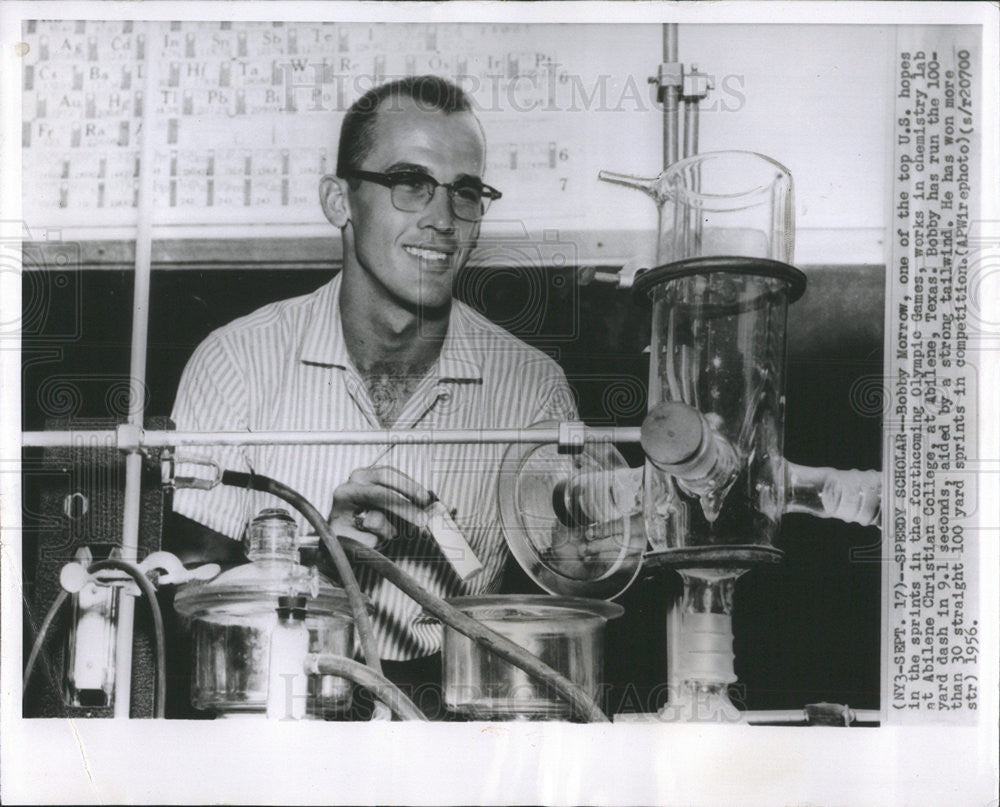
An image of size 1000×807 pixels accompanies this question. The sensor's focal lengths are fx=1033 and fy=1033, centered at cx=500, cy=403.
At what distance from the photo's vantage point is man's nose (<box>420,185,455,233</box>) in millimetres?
958

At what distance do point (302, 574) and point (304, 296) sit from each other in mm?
258

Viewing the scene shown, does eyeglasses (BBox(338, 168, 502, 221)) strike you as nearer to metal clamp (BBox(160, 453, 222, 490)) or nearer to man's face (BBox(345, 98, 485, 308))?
man's face (BBox(345, 98, 485, 308))

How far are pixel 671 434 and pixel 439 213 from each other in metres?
0.30

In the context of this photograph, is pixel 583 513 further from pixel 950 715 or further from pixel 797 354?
pixel 950 715

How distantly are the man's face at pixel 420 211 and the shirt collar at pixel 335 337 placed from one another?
1.2 inches

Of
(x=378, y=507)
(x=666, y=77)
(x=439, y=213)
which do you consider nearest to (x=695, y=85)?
(x=666, y=77)

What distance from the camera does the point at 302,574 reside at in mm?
941

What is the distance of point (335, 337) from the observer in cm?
97

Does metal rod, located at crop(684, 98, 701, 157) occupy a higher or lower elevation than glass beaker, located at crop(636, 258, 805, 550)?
higher

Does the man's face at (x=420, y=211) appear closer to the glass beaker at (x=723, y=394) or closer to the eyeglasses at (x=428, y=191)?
the eyeglasses at (x=428, y=191)

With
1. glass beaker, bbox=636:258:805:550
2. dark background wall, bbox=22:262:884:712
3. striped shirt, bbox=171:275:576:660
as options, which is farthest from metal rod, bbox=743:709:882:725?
striped shirt, bbox=171:275:576:660

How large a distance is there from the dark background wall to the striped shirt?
0.06 feet

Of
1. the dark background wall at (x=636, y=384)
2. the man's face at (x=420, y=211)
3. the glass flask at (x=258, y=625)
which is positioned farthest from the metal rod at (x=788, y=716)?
the man's face at (x=420, y=211)

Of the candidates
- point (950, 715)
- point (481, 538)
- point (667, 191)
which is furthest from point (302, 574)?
point (950, 715)
